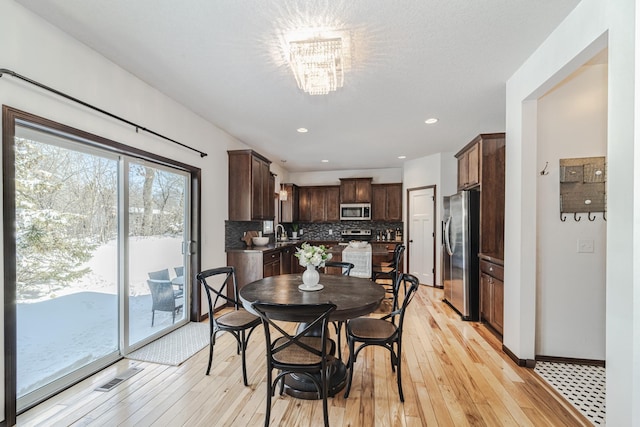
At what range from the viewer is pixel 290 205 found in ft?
23.4

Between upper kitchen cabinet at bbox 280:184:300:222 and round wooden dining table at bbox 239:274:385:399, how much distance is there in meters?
4.46

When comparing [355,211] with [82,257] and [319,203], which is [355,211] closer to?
[319,203]

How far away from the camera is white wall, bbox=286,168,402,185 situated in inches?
283

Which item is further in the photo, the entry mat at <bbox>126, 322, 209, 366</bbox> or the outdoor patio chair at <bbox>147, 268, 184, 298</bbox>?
the outdoor patio chair at <bbox>147, 268, 184, 298</bbox>

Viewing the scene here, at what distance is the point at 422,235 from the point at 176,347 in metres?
4.99

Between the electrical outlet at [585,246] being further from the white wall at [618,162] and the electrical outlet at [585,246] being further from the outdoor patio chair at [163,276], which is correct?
the outdoor patio chair at [163,276]

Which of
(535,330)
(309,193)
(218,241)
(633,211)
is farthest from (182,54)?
(309,193)

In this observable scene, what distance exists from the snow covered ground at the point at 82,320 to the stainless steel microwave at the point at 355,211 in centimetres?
459

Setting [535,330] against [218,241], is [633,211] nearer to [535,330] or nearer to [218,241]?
[535,330]

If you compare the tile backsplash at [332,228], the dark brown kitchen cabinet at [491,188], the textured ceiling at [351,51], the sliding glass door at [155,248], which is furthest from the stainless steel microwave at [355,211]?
the sliding glass door at [155,248]

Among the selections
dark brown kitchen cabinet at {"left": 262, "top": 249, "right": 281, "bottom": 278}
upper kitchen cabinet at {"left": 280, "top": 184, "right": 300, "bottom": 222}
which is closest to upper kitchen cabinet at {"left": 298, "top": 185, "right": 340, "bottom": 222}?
upper kitchen cabinet at {"left": 280, "top": 184, "right": 300, "bottom": 222}

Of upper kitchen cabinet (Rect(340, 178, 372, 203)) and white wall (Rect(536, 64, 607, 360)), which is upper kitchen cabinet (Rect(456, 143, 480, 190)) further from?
upper kitchen cabinet (Rect(340, 178, 372, 203))

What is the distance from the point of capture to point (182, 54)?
235 centimetres

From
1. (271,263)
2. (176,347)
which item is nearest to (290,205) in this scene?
(271,263)
